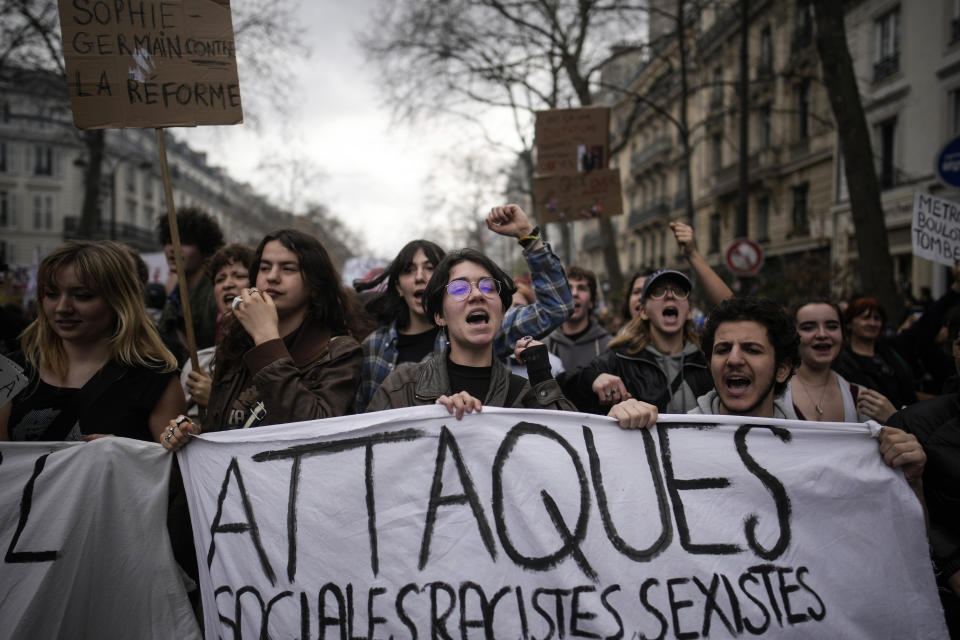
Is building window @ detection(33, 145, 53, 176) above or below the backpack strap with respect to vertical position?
above

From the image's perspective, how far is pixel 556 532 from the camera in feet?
7.32

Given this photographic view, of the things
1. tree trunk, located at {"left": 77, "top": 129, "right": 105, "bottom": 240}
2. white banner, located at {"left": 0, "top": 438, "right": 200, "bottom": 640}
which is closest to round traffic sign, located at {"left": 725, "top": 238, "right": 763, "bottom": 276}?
white banner, located at {"left": 0, "top": 438, "right": 200, "bottom": 640}

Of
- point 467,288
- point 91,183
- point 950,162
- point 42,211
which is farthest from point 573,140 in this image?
point 42,211

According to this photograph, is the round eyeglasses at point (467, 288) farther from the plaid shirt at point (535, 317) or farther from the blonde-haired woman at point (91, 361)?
the blonde-haired woman at point (91, 361)

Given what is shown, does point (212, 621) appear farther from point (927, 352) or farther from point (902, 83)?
point (902, 83)

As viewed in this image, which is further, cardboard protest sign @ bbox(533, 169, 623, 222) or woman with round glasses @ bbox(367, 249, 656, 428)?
cardboard protest sign @ bbox(533, 169, 623, 222)

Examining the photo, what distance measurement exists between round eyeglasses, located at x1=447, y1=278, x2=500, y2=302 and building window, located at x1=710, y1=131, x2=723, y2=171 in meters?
29.8

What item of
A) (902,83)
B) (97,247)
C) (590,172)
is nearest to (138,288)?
(97,247)

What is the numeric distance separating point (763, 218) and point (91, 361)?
2811 centimetres

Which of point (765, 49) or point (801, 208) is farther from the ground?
point (765, 49)

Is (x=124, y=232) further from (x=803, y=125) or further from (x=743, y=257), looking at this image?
(x=743, y=257)

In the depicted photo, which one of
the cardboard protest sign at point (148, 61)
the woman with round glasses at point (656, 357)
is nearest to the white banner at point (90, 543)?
the cardboard protest sign at point (148, 61)

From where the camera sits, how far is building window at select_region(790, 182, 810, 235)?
2341 centimetres

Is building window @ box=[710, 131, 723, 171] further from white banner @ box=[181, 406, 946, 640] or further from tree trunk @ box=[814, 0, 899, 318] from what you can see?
white banner @ box=[181, 406, 946, 640]
